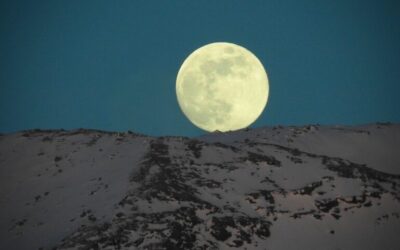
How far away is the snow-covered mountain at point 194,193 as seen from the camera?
62.4 ft

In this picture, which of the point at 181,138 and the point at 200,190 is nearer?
the point at 200,190

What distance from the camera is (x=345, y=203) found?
24.2 metres

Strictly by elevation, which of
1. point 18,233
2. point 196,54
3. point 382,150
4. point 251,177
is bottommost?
point 18,233

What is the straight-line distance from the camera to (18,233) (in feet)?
67.1

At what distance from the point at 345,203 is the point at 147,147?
1552 centimetres

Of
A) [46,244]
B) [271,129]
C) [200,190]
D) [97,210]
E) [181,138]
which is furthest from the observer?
[271,129]

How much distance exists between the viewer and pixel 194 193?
2247cm

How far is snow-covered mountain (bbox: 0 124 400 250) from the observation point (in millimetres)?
19031

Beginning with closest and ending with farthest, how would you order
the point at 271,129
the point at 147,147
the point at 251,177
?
the point at 251,177
the point at 147,147
the point at 271,129

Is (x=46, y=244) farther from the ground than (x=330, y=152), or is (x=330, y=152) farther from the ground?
(x=330, y=152)

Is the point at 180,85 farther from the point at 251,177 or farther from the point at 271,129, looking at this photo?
the point at 251,177

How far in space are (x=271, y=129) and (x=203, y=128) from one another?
1632 centimetres

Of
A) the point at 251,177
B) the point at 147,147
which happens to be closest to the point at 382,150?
the point at 251,177

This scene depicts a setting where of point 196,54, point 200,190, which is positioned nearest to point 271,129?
point 200,190
